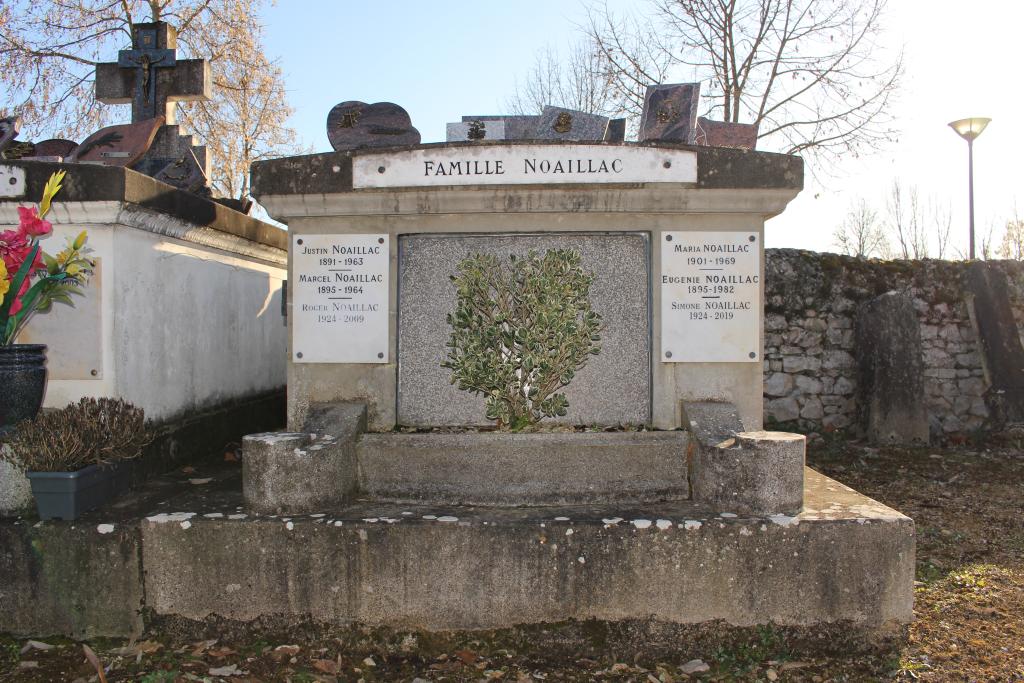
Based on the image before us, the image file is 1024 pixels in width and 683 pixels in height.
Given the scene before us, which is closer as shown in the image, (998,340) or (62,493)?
(62,493)

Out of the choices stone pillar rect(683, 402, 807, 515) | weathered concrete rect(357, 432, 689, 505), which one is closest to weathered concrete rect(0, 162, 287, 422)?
weathered concrete rect(357, 432, 689, 505)

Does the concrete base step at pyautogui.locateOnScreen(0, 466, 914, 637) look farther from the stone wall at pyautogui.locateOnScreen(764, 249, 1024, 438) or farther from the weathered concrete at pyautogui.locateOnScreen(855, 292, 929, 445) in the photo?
the stone wall at pyautogui.locateOnScreen(764, 249, 1024, 438)

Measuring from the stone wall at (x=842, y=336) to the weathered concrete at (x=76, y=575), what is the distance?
7.14 meters

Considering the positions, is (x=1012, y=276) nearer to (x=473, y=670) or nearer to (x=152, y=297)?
(x=473, y=670)

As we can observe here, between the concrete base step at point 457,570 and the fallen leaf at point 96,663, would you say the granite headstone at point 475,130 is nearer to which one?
the concrete base step at point 457,570

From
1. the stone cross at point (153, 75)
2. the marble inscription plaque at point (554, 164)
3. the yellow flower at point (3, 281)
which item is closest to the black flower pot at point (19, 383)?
the yellow flower at point (3, 281)

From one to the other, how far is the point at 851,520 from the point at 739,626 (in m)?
0.70

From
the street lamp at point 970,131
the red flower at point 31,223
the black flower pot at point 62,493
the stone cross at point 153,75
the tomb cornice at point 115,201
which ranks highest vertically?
the street lamp at point 970,131

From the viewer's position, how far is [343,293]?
412 cm

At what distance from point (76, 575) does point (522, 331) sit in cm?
237

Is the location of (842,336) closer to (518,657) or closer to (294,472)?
(518,657)

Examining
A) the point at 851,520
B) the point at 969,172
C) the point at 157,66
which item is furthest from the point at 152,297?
the point at 969,172

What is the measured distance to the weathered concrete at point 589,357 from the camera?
162 inches

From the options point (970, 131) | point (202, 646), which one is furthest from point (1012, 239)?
point (202, 646)
